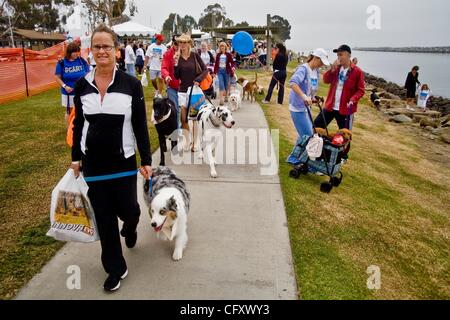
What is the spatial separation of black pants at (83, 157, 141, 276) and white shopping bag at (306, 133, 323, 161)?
10.6ft

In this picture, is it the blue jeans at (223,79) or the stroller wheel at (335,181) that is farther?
the blue jeans at (223,79)

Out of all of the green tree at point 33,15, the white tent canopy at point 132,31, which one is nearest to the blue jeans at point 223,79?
the white tent canopy at point 132,31

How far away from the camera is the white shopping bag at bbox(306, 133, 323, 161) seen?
547 cm

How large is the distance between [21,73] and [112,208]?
13210 millimetres

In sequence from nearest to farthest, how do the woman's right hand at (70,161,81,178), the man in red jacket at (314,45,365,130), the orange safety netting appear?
the woman's right hand at (70,161,81,178), the man in red jacket at (314,45,365,130), the orange safety netting

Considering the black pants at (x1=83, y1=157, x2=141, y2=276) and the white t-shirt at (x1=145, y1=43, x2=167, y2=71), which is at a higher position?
the white t-shirt at (x1=145, y1=43, x2=167, y2=71)

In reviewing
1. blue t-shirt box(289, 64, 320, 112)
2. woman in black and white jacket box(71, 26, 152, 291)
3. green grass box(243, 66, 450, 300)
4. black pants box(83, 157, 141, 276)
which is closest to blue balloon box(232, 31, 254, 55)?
green grass box(243, 66, 450, 300)

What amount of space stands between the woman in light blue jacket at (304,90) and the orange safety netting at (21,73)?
35.7 ft

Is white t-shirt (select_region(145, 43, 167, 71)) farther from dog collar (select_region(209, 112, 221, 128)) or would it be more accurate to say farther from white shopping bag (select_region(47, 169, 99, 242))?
white shopping bag (select_region(47, 169, 99, 242))

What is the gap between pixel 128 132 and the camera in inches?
116

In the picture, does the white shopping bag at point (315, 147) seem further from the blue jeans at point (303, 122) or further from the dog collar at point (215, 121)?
the dog collar at point (215, 121)

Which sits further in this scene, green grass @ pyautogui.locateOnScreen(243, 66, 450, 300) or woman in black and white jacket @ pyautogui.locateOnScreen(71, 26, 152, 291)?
green grass @ pyautogui.locateOnScreen(243, 66, 450, 300)

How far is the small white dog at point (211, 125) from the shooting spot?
5.99 m
